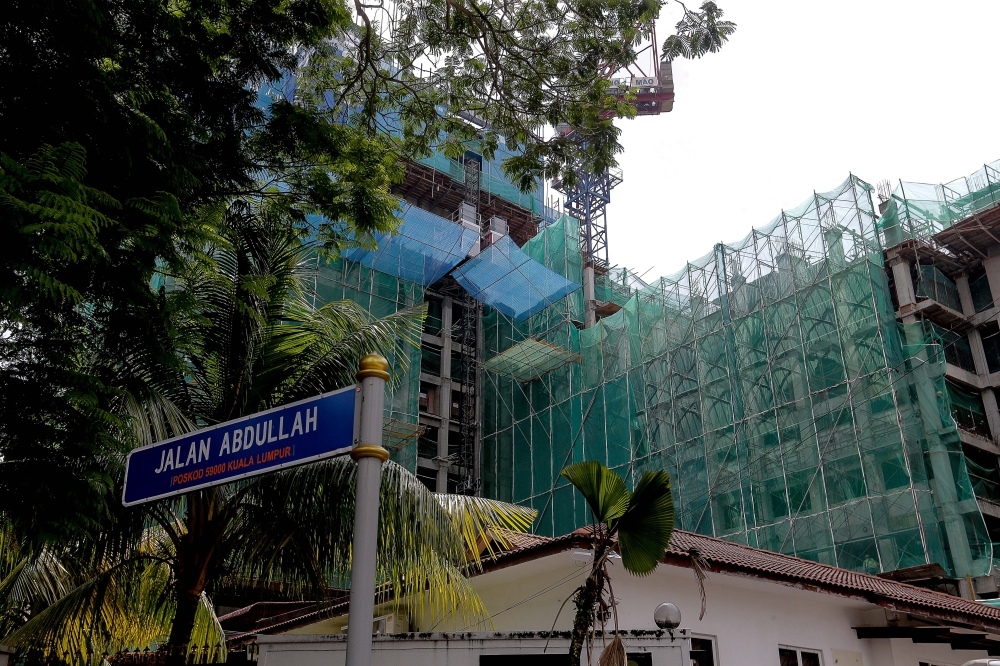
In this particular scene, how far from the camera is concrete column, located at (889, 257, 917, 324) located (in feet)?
91.0

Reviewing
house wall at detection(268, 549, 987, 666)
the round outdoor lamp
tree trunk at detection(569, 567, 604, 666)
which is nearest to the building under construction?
house wall at detection(268, 549, 987, 666)

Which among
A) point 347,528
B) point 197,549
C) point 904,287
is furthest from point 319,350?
point 904,287

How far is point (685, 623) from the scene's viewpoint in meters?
10.4

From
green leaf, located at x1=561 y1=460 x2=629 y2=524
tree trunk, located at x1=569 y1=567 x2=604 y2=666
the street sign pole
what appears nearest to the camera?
the street sign pole

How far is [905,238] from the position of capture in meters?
27.4

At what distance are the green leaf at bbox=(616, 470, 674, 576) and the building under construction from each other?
11.4 meters

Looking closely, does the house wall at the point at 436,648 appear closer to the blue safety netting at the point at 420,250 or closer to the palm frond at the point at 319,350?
the palm frond at the point at 319,350

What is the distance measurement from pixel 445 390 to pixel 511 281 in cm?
672

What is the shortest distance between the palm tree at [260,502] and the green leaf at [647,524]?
2.02 meters

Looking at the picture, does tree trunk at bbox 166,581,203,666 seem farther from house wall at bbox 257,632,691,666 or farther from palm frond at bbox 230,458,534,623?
palm frond at bbox 230,458,534,623

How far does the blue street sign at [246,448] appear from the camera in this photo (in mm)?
3666

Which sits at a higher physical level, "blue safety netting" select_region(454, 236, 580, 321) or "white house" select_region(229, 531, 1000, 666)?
"blue safety netting" select_region(454, 236, 580, 321)

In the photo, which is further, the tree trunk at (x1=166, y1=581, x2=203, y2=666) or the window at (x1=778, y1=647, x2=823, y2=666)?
the window at (x1=778, y1=647, x2=823, y2=666)

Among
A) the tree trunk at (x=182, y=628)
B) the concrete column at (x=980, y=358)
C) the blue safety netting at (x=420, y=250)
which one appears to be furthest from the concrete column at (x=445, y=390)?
the tree trunk at (x=182, y=628)
